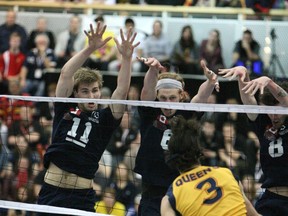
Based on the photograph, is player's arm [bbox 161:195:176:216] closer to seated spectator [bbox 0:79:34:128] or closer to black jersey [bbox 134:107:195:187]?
black jersey [bbox 134:107:195:187]

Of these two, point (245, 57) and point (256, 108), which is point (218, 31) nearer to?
point (245, 57)

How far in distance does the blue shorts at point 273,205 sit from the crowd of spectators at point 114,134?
7.90 feet

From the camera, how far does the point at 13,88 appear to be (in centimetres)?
1764

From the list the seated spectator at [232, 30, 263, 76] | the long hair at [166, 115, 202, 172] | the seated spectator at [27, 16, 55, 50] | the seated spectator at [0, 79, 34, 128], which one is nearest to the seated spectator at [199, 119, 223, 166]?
the seated spectator at [232, 30, 263, 76]

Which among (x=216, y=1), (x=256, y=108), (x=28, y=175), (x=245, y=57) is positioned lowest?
(x=28, y=175)

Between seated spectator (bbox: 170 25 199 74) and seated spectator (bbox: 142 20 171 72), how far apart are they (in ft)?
0.53

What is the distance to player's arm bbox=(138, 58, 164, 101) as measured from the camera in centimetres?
994

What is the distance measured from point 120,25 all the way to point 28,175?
203 inches

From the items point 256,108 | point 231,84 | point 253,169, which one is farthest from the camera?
point 231,84

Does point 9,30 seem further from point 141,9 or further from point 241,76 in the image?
point 241,76

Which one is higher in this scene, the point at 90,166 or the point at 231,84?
the point at 231,84

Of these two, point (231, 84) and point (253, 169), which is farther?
point (231, 84)

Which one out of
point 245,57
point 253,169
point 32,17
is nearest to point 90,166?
point 253,169

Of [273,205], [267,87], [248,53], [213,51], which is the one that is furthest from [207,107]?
[213,51]
